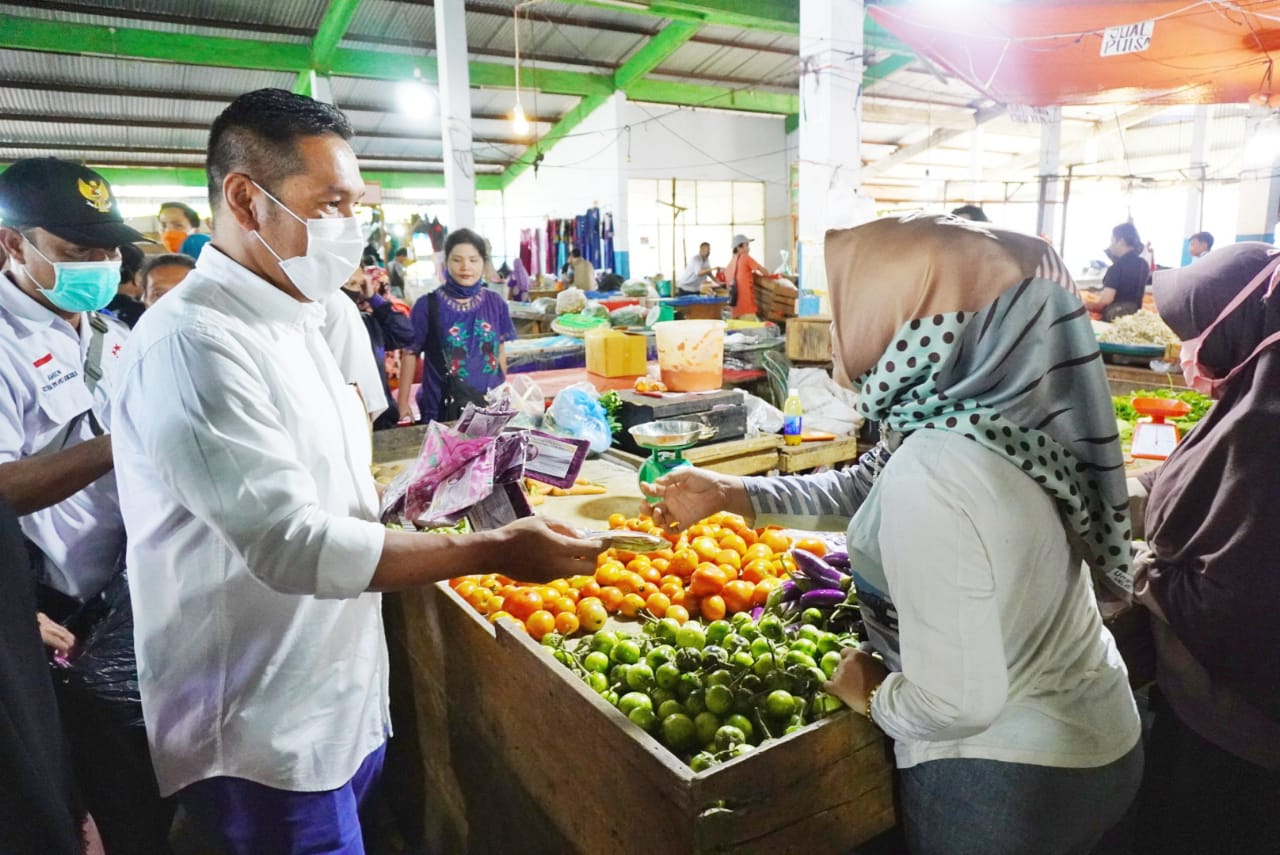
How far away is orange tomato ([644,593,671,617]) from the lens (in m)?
2.23

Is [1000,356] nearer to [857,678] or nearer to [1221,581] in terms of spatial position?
[857,678]

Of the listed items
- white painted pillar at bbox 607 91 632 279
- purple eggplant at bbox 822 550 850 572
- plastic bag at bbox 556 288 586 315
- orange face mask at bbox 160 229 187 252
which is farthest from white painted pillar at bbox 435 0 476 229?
purple eggplant at bbox 822 550 850 572

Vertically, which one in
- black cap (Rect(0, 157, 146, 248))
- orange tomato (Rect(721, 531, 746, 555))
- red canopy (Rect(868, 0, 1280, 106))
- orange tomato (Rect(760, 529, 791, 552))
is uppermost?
red canopy (Rect(868, 0, 1280, 106))

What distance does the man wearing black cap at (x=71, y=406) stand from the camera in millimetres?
2150

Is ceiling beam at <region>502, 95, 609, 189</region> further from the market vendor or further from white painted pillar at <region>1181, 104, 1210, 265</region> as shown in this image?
white painted pillar at <region>1181, 104, 1210, 265</region>

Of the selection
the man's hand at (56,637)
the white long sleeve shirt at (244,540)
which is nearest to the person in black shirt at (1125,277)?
the white long sleeve shirt at (244,540)

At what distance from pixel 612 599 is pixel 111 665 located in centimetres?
144

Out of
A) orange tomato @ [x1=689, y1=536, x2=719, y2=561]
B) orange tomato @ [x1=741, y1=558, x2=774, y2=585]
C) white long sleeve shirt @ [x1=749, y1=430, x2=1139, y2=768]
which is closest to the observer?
white long sleeve shirt @ [x1=749, y1=430, x2=1139, y2=768]

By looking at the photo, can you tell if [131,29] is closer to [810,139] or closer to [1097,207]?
[810,139]

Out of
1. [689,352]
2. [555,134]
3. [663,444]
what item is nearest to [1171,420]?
[689,352]

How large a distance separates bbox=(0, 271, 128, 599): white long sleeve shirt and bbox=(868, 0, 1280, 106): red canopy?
652cm

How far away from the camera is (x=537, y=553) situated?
1516 millimetres

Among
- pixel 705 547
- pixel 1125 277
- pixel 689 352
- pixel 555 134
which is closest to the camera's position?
pixel 705 547

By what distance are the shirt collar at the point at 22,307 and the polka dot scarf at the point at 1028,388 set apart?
93.9 inches
